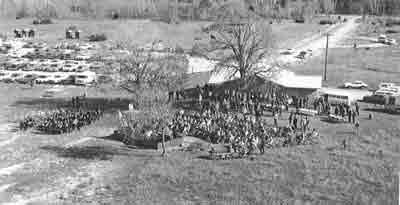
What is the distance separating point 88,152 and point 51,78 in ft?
81.7

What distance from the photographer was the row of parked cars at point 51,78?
51375mm

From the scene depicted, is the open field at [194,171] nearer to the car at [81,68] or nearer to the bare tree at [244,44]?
the bare tree at [244,44]

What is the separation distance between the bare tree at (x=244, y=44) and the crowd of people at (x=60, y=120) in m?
10.8

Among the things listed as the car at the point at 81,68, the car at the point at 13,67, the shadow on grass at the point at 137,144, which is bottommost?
the shadow on grass at the point at 137,144

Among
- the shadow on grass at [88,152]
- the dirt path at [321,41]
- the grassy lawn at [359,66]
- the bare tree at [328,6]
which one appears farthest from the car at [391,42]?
the shadow on grass at [88,152]

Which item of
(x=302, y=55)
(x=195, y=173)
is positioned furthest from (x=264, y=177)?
(x=302, y=55)

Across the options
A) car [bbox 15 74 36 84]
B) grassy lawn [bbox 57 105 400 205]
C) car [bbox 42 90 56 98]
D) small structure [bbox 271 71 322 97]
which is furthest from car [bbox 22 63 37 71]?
grassy lawn [bbox 57 105 400 205]

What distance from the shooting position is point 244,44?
4062 centimetres

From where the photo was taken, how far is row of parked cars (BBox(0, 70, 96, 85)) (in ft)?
169

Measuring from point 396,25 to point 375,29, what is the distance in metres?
8.87

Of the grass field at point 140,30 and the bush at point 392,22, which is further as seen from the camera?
the bush at point 392,22

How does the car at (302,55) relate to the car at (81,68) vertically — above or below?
above

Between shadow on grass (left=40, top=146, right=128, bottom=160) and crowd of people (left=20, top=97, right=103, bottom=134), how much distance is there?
327 cm

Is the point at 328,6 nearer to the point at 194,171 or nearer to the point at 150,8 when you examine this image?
the point at 150,8
